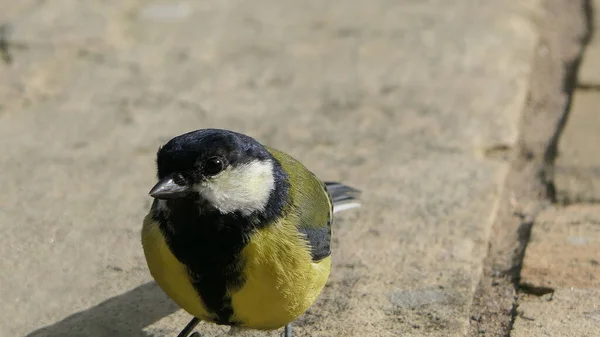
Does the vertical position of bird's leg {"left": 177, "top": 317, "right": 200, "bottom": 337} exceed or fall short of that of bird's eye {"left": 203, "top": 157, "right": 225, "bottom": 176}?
it falls short

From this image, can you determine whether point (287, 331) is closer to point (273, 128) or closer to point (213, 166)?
point (213, 166)

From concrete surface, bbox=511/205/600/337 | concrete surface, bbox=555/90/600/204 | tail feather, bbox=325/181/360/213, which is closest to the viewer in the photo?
concrete surface, bbox=511/205/600/337

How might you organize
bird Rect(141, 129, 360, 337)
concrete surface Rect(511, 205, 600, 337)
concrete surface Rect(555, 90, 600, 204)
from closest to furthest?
1. bird Rect(141, 129, 360, 337)
2. concrete surface Rect(511, 205, 600, 337)
3. concrete surface Rect(555, 90, 600, 204)

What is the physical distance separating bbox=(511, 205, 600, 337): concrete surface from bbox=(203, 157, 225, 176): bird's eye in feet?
3.92

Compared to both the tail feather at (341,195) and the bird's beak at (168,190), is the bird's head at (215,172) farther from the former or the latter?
the tail feather at (341,195)

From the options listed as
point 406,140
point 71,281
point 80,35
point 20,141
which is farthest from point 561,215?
point 80,35

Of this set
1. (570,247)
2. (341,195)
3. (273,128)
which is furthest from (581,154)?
(273,128)

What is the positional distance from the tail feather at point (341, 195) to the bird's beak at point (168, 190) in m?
1.11

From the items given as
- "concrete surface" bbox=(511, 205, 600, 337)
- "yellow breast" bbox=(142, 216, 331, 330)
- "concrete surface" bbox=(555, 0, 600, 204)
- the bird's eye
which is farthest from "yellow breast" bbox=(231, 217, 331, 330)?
"concrete surface" bbox=(555, 0, 600, 204)

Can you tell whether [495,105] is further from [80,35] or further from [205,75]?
[80,35]

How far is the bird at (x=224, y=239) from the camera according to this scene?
3.22m

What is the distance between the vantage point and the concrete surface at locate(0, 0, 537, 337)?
3.81 m

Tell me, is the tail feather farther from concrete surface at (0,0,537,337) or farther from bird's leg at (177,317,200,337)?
bird's leg at (177,317,200,337)

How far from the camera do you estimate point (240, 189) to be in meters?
3.32
